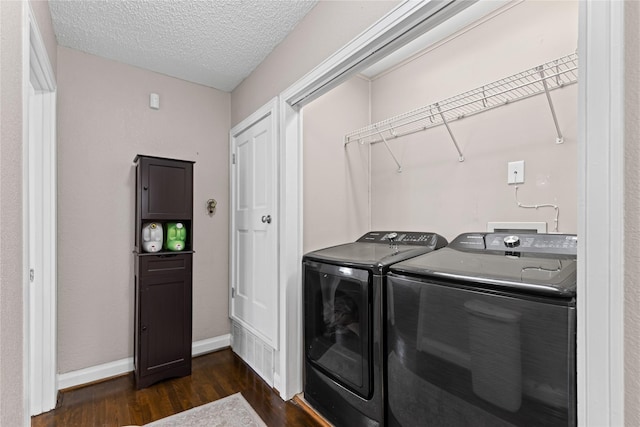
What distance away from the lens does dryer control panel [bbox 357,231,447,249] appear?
1820mm

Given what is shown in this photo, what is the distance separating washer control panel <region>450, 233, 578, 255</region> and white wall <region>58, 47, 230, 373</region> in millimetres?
2174

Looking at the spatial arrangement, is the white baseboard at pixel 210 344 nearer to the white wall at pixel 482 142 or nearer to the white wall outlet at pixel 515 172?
the white wall at pixel 482 142

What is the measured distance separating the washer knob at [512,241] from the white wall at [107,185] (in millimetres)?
2333

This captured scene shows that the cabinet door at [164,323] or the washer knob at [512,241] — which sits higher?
the washer knob at [512,241]

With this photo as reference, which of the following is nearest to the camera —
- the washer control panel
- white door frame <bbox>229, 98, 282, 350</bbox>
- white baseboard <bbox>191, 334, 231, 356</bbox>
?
the washer control panel

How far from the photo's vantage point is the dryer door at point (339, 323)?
1.44 metres

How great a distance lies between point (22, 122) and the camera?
1084 mm

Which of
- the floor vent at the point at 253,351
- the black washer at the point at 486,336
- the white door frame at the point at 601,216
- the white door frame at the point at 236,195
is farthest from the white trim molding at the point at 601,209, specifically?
the floor vent at the point at 253,351

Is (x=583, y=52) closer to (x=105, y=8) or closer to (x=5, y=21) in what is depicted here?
(x=5, y=21)

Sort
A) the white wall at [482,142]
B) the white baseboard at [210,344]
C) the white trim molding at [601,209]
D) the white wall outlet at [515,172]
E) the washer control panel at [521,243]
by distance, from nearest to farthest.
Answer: the white trim molding at [601,209]
the washer control panel at [521,243]
the white wall at [482,142]
the white wall outlet at [515,172]
the white baseboard at [210,344]

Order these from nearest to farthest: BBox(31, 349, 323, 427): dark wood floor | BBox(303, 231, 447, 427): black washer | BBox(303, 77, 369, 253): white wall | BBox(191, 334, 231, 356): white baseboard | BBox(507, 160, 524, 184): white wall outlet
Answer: BBox(303, 231, 447, 427): black washer
BBox(507, 160, 524, 184): white wall outlet
BBox(31, 349, 323, 427): dark wood floor
BBox(303, 77, 369, 253): white wall
BBox(191, 334, 231, 356): white baseboard

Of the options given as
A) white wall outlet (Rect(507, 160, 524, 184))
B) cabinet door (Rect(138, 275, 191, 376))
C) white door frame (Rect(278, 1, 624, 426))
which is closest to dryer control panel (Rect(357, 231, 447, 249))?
white wall outlet (Rect(507, 160, 524, 184))

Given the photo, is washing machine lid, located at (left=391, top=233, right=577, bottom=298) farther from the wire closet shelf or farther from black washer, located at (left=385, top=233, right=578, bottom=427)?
the wire closet shelf

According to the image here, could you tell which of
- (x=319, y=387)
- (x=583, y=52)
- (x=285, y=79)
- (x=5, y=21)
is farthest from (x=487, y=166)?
(x=5, y=21)
